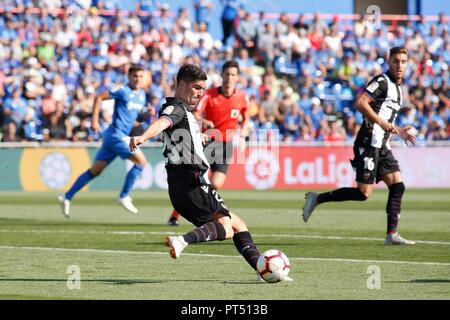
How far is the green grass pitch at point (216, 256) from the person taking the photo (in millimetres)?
8758

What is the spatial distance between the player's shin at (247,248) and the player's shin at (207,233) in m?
0.21

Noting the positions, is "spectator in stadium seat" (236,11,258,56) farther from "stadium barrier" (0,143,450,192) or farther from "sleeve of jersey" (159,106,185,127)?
"sleeve of jersey" (159,106,185,127)

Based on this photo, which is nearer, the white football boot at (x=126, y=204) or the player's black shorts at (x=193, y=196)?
the player's black shorts at (x=193, y=196)

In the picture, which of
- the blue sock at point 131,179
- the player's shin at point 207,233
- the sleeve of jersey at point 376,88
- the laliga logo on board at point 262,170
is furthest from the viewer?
the laliga logo on board at point 262,170

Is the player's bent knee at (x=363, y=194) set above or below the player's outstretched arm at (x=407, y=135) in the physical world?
below

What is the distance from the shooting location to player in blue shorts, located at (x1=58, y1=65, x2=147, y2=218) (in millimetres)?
17547

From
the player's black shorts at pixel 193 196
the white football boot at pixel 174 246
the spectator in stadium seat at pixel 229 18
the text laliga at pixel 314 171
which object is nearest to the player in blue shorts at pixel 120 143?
the player's black shorts at pixel 193 196

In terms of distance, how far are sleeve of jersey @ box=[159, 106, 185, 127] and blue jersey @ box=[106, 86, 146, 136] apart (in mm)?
8422

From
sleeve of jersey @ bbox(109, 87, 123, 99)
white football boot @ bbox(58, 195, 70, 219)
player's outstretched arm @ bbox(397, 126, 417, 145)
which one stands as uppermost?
sleeve of jersey @ bbox(109, 87, 123, 99)

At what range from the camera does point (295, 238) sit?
14.0m

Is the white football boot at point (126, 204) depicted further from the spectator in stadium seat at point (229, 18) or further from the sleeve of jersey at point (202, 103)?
the spectator in stadium seat at point (229, 18)

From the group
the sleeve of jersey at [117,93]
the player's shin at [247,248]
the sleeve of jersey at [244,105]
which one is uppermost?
the sleeve of jersey at [117,93]

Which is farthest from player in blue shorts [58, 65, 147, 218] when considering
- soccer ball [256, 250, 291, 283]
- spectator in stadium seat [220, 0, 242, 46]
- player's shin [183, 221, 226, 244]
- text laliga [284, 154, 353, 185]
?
spectator in stadium seat [220, 0, 242, 46]

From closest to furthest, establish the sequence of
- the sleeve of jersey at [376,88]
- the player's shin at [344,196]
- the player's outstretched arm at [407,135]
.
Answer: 1. the player's outstretched arm at [407,135]
2. the sleeve of jersey at [376,88]
3. the player's shin at [344,196]
